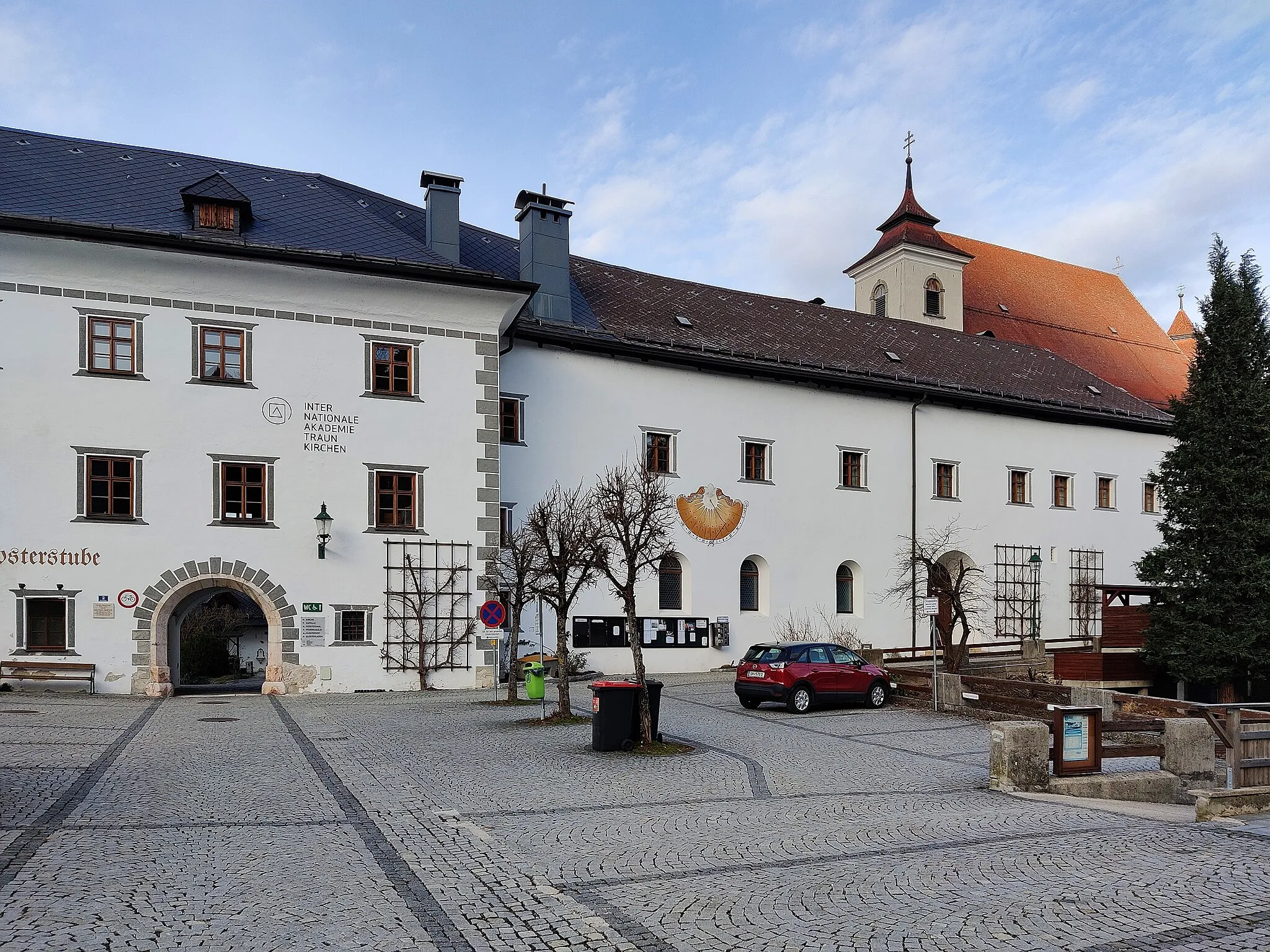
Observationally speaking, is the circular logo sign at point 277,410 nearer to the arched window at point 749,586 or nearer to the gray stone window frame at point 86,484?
the gray stone window frame at point 86,484

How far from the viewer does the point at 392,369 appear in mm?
24281

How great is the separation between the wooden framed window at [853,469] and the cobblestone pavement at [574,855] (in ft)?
61.6

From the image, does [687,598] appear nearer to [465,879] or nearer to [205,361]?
[205,361]

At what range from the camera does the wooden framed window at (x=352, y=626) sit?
23.3m

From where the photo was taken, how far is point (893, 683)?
72.3 feet

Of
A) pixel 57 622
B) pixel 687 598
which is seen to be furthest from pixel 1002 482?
pixel 57 622

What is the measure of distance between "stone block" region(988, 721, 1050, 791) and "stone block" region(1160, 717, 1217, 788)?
1726mm

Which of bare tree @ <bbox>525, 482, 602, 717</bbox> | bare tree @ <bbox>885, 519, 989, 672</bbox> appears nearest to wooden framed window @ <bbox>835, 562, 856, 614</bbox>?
bare tree @ <bbox>885, 519, 989, 672</bbox>

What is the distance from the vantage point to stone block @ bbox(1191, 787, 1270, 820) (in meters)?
10.6

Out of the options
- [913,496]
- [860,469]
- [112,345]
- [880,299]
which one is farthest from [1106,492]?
[112,345]

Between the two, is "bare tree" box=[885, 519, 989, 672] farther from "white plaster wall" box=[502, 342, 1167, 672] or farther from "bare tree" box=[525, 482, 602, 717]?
"bare tree" box=[525, 482, 602, 717]

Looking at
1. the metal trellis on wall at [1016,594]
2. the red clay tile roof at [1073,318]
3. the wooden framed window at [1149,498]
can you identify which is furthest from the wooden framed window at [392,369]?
the red clay tile roof at [1073,318]

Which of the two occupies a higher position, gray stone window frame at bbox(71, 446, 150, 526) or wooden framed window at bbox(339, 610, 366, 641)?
gray stone window frame at bbox(71, 446, 150, 526)

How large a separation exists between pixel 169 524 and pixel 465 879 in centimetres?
1699
